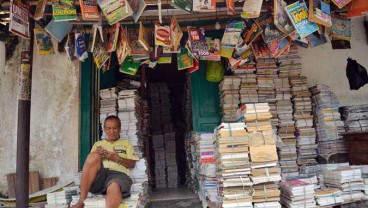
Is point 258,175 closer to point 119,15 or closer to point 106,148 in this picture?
point 106,148

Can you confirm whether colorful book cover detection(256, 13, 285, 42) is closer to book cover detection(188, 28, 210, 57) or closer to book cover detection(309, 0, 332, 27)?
book cover detection(309, 0, 332, 27)

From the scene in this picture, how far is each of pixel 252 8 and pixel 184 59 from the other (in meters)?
1.33

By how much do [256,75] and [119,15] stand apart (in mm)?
2541

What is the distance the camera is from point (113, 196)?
411 centimetres

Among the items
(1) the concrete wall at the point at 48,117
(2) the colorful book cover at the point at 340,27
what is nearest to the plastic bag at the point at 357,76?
(2) the colorful book cover at the point at 340,27

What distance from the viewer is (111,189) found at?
13.7 feet

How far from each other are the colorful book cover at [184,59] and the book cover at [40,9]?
1877 millimetres

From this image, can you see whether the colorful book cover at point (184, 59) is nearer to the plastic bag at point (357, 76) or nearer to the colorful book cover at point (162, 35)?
the colorful book cover at point (162, 35)

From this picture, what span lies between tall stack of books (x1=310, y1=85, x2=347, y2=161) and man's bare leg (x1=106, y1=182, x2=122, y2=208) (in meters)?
3.33

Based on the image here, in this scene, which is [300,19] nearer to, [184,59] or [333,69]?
[184,59]

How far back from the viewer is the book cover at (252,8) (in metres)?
4.36

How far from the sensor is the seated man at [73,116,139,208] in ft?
13.9

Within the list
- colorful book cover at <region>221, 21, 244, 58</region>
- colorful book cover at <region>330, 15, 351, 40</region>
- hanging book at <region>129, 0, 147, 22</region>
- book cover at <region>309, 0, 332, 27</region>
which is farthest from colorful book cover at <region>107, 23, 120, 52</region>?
colorful book cover at <region>330, 15, 351, 40</region>

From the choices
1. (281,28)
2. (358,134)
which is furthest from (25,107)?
(358,134)
